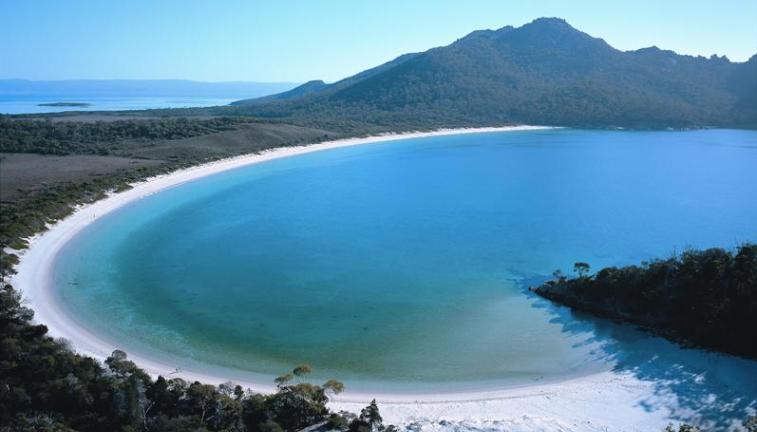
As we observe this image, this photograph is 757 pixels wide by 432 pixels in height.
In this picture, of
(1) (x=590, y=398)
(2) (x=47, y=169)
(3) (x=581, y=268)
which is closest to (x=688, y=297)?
(3) (x=581, y=268)

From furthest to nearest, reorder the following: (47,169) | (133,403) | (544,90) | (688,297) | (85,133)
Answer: (544,90) → (85,133) → (47,169) → (688,297) → (133,403)

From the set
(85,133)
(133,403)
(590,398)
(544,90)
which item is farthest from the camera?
(544,90)

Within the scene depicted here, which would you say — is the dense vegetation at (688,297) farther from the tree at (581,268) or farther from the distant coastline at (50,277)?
the distant coastline at (50,277)

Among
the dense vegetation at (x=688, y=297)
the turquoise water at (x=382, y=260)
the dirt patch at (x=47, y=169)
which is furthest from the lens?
the dirt patch at (x=47, y=169)

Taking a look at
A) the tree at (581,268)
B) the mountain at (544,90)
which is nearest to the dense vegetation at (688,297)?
the tree at (581,268)

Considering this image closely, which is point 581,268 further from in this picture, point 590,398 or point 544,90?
point 544,90

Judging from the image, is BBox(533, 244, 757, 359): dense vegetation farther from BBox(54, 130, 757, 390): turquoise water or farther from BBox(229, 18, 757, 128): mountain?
BBox(229, 18, 757, 128): mountain
